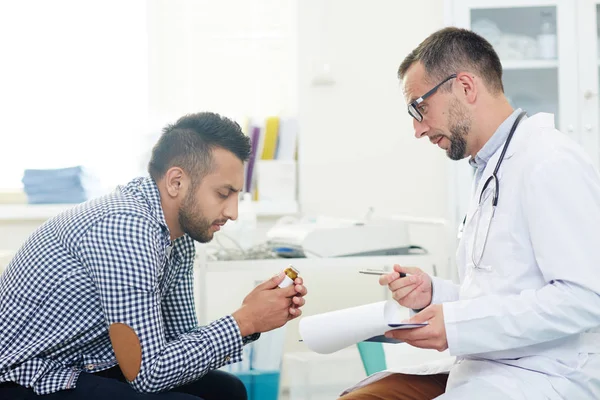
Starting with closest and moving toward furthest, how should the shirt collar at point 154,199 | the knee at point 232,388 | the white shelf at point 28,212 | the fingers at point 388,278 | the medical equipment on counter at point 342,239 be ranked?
the shirt collar at point 154,199, the fingers at point 388,278, the knee at point 232,388, the medical equipment on counter at point 342,239, the white shelf at point 28,212

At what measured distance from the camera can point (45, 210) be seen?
3098 millimetres

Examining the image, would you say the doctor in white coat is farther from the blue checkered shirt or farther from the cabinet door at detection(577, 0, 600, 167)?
the cabinet door at detection(577, 0, 600, 167)

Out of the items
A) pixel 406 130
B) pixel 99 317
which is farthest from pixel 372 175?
pixel 99 317

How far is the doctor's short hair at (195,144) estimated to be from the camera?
1.56 m

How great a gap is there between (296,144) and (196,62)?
23.7 inches

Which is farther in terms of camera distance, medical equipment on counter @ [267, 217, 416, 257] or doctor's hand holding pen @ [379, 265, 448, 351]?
medical equipment on counter @ [267, 217, 416, 257]

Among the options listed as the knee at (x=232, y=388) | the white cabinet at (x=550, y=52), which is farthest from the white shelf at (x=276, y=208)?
the knee at (x=232, y=388)

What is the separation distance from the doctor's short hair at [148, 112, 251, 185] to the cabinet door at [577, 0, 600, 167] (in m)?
1.83

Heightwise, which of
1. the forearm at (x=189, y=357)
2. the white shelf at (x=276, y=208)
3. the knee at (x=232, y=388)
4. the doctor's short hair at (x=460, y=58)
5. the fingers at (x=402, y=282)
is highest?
the doctor's short hair at (x=460, y=58)

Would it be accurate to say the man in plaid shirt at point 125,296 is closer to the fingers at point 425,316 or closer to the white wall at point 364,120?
the fingers at point 425,316

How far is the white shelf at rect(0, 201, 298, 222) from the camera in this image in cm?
310

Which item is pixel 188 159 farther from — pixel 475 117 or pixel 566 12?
pixel 566 12

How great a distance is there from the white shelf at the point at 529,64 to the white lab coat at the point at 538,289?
1655 mm

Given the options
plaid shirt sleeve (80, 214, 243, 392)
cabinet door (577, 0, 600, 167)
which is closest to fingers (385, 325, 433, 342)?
plaid shirt sleeve (80, 214, 243, 392)
